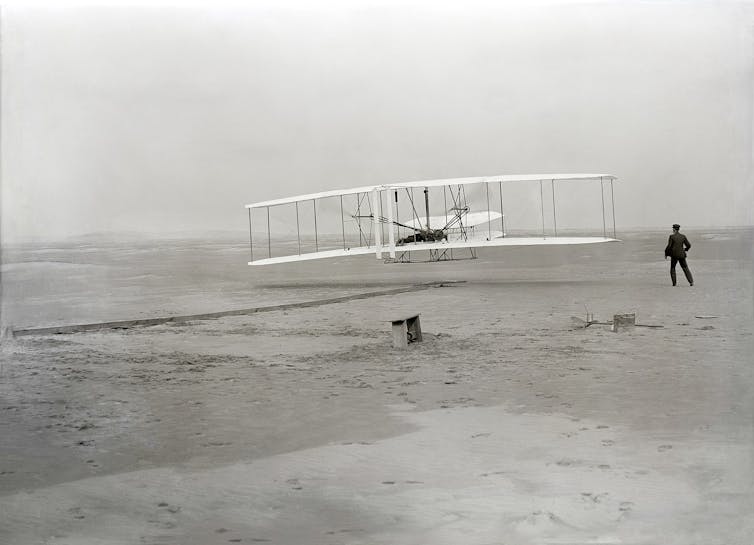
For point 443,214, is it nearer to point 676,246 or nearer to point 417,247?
point 417,247

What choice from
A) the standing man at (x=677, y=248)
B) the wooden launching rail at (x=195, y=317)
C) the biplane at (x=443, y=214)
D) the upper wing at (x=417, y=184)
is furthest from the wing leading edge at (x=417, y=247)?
the standing man at (x=677, y=248)

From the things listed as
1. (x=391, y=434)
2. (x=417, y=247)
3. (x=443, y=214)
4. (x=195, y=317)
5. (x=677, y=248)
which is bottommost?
(x=391, y=434)

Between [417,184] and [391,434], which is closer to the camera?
[391,434]

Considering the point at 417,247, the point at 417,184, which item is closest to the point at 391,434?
the point at 417,184

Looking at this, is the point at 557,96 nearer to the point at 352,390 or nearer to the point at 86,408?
the point at 352,390

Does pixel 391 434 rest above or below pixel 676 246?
below

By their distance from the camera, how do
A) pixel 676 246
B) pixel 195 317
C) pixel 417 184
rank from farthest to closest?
pixel 195 317 → pixel 417 184 → pixel 676 246

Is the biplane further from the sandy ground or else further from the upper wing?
the sandy ground
